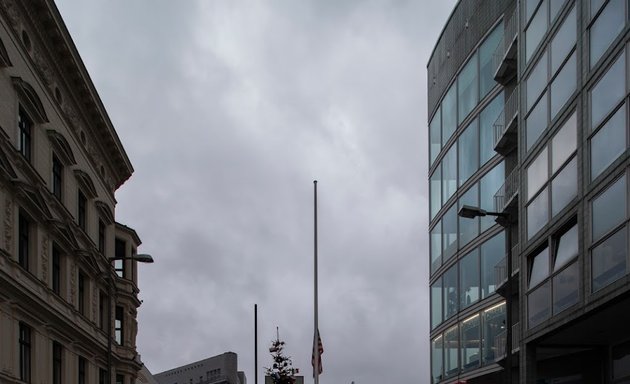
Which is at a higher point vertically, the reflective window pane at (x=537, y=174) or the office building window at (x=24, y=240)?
the reflective window pane at (x=537, y=174)

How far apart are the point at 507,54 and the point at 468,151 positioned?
7200 mm

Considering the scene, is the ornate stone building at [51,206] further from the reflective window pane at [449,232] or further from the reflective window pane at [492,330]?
the reflective window pane at [449,232]

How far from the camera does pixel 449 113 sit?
43.0m

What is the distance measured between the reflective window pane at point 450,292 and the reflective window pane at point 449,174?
11.2 ft

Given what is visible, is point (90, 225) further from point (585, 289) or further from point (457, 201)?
point (585, 289)

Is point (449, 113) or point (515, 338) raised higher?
point (449, 113)

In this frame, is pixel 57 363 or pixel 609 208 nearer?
pixel 609 208

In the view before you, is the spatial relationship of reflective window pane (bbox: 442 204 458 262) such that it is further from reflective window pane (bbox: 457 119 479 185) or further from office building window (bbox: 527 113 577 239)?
office building window (bbox: 527 113 577 239)

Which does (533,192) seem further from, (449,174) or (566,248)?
(449,174)

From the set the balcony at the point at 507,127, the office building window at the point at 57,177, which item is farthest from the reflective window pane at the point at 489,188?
the office building window at the point at 57,177

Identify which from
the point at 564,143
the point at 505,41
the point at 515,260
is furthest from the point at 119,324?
the point at 564,143

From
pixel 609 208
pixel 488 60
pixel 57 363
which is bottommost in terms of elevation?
pixel 57 363

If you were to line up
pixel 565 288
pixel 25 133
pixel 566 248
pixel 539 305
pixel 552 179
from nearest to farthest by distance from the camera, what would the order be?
pixel 565 288, pixel 566 248, pixel 552 179, pixel 539 305, pixel 25 133

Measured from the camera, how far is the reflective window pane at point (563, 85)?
23.1 m
